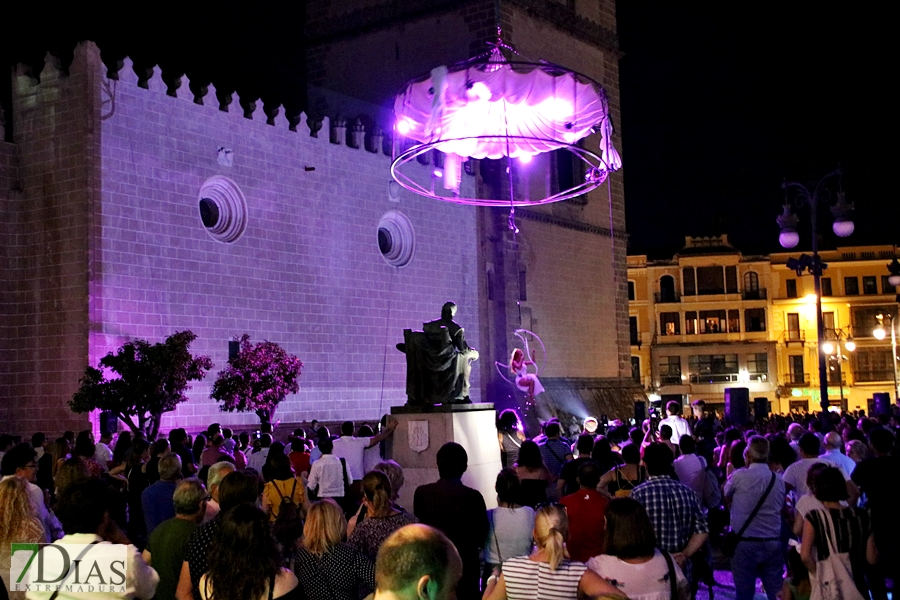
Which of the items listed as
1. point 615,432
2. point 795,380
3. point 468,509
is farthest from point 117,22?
point 795,380

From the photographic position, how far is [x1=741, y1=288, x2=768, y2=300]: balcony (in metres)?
55.7

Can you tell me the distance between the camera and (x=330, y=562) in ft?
17.0

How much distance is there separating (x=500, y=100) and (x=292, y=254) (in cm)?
974

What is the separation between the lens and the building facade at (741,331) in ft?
180

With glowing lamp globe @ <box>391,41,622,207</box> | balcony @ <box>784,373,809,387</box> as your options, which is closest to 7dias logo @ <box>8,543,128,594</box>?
glowing lamp globe @ <box>391,41,622,207</box>

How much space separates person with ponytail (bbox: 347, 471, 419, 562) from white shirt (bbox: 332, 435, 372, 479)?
5.59m

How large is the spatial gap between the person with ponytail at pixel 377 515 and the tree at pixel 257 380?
1416 cm

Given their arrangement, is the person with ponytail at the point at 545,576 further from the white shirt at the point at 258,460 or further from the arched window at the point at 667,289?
the arched window at the point at 667,289

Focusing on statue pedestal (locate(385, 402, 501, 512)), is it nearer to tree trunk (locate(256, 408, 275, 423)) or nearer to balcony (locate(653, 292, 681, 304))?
tree trunk (locate(256, 408, 275, 423))

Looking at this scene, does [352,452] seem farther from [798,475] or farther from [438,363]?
[798,475]

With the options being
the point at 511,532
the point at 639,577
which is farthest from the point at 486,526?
the point at 639,577

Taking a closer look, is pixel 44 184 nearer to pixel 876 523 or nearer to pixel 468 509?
pixel 468 509

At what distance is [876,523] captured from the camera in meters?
6.03

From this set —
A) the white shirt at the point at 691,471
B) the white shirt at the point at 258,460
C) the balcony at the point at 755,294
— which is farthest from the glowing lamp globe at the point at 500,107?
the balcony at the point at 755,294
